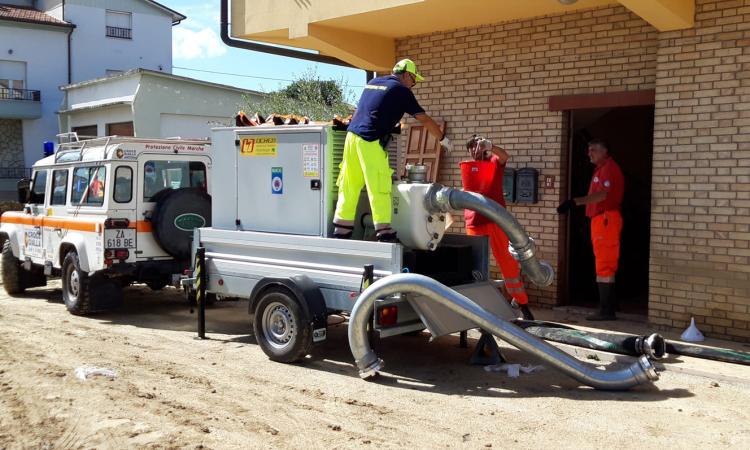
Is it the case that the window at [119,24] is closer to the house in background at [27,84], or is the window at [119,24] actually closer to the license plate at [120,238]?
the house in background at [27,84]

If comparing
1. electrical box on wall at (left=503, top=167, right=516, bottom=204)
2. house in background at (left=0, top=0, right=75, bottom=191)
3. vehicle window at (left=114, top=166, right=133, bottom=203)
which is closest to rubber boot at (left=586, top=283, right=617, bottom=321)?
electrical box on wall at (left=503, top=167, right=516, bottom=204)

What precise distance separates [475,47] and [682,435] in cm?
625

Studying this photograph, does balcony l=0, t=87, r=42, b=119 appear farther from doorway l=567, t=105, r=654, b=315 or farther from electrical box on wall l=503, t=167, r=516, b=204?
electrical box on wall l=503, t=167, r=516, b=204

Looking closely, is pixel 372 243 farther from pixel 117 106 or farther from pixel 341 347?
pixel 117 106

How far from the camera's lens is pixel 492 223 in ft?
26.6

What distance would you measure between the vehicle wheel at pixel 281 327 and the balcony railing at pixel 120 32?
34687 mm

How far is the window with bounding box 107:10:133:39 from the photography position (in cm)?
3778

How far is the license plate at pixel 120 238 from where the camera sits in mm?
8985

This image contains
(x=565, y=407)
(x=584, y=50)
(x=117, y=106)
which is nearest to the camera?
(x=565, y=407)

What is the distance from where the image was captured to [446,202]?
Answer: 6.44 m

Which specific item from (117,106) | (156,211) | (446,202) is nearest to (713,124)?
(446,202)

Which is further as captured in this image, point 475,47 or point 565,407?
point 475,47

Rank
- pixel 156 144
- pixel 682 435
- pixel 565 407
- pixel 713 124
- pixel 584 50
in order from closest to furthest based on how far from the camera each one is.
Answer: pixel 682 435 < pixel 565 407 < pixel 713 124 < pixel 584 50 < pixel 156 144

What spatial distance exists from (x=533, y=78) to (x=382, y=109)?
11.1ft
